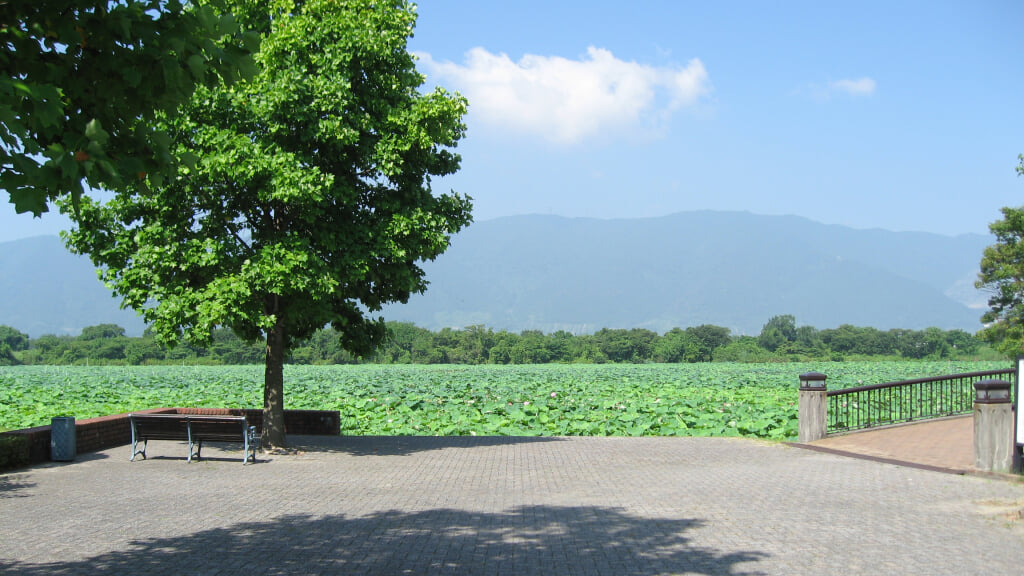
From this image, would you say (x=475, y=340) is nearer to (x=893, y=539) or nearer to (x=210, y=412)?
(x=210, y=412)

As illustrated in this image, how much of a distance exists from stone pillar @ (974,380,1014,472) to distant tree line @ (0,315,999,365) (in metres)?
94.9

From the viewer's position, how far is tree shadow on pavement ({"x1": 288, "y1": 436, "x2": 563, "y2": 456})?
15.9m

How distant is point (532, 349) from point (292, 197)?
9729 centimetres

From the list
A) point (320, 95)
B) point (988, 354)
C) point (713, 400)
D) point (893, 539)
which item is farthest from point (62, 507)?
point (988, 354)

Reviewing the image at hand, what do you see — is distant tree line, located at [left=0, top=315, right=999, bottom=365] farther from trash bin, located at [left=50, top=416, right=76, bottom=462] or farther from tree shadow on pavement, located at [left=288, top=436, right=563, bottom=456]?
trash bin, located at [left=50, top=416, right=76, bottom=462]

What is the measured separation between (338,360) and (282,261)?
338ft

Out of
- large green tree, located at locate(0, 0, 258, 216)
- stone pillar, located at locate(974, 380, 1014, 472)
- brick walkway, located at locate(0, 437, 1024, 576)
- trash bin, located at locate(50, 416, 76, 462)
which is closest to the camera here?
large green tree, located at locate(0, 0, 258, 216)

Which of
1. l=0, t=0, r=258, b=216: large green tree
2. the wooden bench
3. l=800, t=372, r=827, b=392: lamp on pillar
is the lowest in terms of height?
the wooden bench

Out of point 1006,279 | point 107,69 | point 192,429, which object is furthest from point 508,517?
point 1006,279

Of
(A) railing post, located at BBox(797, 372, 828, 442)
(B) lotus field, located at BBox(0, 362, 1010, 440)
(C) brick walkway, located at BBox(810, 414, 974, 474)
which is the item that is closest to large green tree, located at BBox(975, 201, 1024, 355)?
(B) lotus field, located at BBox(0, 362, 1010, 440)

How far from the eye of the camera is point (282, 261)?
14.2m

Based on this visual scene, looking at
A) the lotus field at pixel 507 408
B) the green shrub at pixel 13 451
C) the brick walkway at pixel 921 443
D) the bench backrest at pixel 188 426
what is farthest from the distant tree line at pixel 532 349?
the green shrub at pixel 13 451

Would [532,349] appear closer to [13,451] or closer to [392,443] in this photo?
[392,443]

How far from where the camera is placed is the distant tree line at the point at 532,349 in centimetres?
10956
